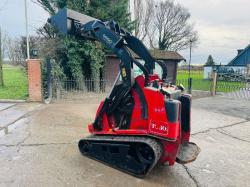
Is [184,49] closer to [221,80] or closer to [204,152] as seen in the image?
[221,80]

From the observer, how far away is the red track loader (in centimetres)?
329

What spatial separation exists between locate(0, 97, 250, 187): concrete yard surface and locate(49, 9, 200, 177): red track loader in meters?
0.23

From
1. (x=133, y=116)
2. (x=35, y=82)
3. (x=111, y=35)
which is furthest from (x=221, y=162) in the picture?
(x=35, y=82)

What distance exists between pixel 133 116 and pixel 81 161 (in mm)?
1168

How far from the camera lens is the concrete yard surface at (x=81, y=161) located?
3398 mm

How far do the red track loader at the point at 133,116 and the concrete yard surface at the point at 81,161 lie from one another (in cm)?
23

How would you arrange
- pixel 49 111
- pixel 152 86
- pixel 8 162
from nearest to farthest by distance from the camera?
1. pixel 152 86
2. pixel 8 162
3. pixel 49 111

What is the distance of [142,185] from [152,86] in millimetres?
1404

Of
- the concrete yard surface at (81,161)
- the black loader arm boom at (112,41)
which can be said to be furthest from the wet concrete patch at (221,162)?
the black loader arm boom at (112,41)

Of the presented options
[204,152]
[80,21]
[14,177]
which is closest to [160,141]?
[204,152]

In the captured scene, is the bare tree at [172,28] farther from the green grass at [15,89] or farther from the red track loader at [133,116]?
the red track loader at [133,116]

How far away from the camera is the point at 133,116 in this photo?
3680 mm

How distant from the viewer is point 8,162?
3.85 m

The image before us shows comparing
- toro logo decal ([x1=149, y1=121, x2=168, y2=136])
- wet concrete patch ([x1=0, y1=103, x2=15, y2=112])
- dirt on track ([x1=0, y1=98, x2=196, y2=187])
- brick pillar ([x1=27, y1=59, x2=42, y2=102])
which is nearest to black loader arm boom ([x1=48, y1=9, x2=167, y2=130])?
toro logo decal ([x1=149, y1=121, x2=168, y2=136])
